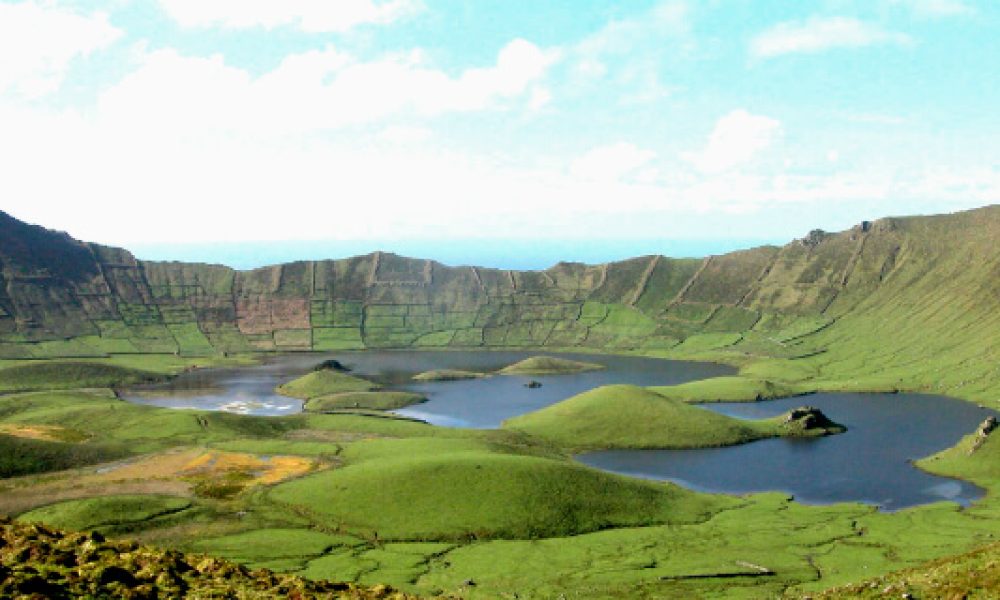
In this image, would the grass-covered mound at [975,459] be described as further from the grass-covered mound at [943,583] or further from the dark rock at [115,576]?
the dark rock at [115,576]

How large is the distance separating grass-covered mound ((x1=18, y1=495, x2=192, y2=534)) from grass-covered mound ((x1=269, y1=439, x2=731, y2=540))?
46.2 feet

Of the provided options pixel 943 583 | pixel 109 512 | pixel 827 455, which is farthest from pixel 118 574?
pixel 827 455

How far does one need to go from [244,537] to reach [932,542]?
7612 centimetres

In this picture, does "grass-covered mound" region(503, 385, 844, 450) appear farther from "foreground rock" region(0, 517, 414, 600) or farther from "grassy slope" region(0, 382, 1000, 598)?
"foreground rock" region(0, 517, 414, 600)

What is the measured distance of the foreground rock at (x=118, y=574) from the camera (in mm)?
27188

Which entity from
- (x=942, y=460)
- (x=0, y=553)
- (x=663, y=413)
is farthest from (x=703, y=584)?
(x=663, y=413)

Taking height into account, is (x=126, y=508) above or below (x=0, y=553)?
below

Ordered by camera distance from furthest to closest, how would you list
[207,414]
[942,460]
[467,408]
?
[467,408] → [207,414] → [942,460]

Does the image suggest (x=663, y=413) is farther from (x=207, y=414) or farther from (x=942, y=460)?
(x=207, y=414)

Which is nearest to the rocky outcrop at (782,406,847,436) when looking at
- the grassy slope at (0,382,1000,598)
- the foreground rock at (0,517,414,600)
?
the grassy slope at (0,382,1000,598)

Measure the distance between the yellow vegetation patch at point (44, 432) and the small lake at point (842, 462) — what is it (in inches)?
3606

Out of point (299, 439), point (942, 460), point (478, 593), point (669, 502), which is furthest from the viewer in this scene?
point (299, 439)

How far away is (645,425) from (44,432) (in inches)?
4450

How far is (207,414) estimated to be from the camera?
15850 centimetres
